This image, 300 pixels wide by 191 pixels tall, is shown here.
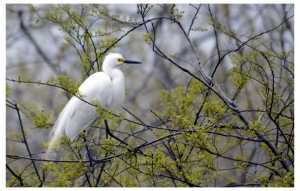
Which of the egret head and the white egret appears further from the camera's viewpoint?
the egret head

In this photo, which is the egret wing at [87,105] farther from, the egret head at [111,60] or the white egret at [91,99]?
the egret head at [111,60]

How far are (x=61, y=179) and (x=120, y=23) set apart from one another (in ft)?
2.84

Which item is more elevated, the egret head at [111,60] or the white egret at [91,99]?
the egret head at [111,60]

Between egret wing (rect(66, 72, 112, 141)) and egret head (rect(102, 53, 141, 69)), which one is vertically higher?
egret head (rect(102, 53, 141, 69))

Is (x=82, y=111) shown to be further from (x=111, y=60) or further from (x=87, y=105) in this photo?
A: (x=111, y=60)

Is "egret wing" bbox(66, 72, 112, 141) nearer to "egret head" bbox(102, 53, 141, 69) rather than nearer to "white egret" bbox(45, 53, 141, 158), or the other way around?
"white egret" bbox(45, 53, 141, 158)

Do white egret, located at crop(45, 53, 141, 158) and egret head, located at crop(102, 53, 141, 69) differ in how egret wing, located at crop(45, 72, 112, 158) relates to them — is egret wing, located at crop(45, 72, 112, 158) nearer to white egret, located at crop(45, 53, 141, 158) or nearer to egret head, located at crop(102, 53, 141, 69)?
white egret, located at crop(45, 53, 141, 158)

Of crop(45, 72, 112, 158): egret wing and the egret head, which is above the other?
the egret head

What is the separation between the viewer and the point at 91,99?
3.35 metres

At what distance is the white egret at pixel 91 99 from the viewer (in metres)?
3.25

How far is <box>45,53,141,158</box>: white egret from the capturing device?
3252 millimetres

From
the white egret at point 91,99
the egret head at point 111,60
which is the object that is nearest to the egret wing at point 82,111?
the white egret at point 91,99

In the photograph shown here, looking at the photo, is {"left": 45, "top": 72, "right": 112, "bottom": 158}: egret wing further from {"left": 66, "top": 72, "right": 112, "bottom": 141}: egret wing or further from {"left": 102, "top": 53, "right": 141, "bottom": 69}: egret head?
{"left": 102, "top": 53, "right": 141, "bottom": 69}: egret head

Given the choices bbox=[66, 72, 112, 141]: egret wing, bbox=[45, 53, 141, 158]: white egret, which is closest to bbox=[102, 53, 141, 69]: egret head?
bbox=[45, 53, 141, 158]: white egret
